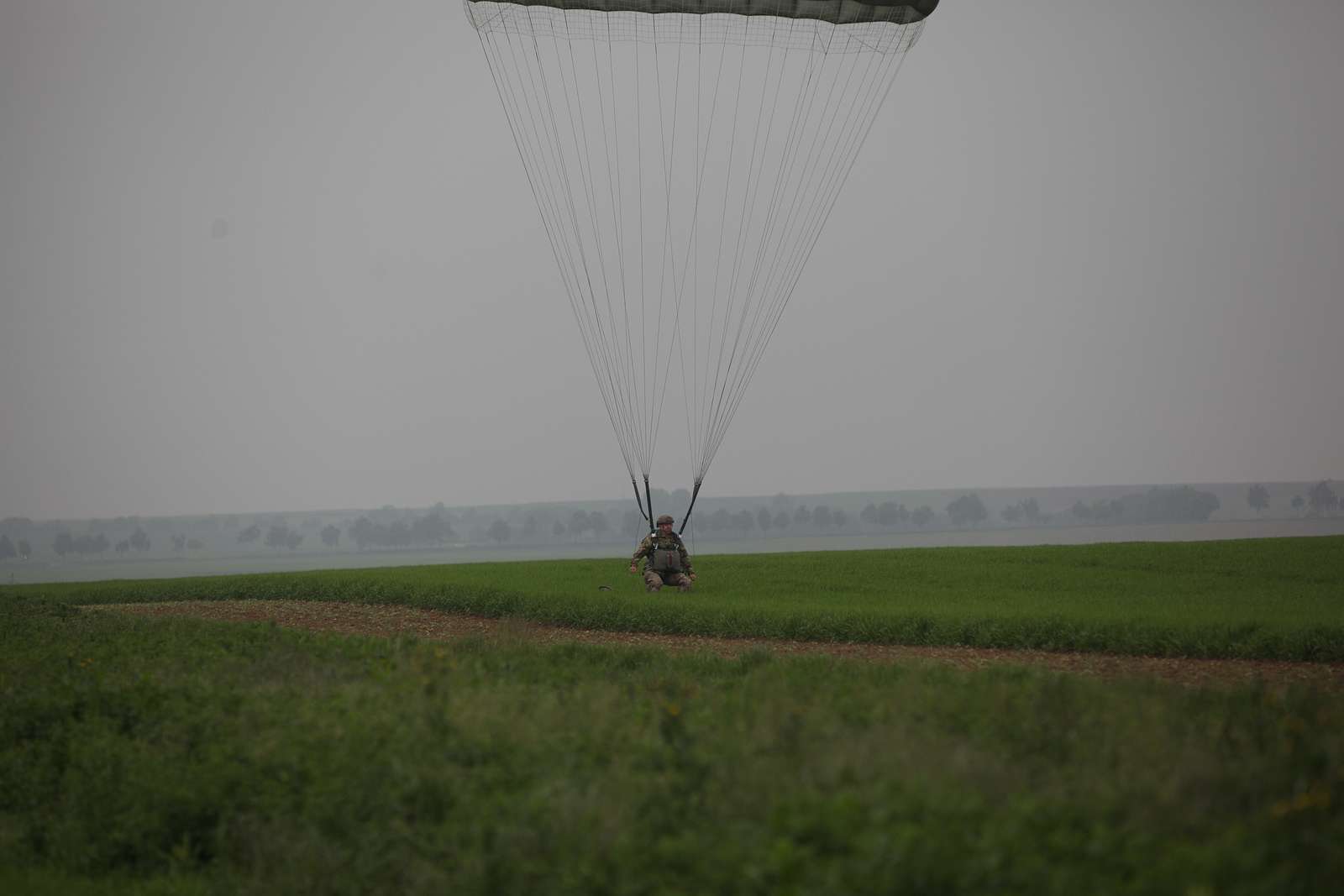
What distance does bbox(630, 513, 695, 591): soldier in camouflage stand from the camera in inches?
863

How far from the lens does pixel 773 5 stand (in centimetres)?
1739

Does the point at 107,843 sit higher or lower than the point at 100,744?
lower

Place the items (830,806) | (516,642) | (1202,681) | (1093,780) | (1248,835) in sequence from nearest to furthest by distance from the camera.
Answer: (1248,835), (830,806), (1093,780), (1202,681), (516,642)

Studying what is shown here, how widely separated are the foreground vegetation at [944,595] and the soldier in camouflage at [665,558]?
23.8 inches

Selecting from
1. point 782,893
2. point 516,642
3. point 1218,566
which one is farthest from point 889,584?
point 782,893

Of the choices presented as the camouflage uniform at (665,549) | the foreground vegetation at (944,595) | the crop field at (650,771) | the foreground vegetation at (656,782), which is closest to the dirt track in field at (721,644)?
the foreground vegetation at (944,595)

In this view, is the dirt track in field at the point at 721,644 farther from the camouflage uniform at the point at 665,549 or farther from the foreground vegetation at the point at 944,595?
the camouflage uniform at the point at 665,549

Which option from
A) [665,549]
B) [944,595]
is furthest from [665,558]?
[944,595]

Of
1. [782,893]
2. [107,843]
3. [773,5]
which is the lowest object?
[107,843]

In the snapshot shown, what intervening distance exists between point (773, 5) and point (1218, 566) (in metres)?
16.2

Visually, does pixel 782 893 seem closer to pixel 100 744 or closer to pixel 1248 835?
pixel 1248 835

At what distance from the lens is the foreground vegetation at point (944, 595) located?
49.6 ft

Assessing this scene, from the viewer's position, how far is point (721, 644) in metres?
16.7

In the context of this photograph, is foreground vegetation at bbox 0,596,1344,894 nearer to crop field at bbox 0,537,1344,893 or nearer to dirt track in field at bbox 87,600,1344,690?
crop field at bbox 0,537,1344,893
